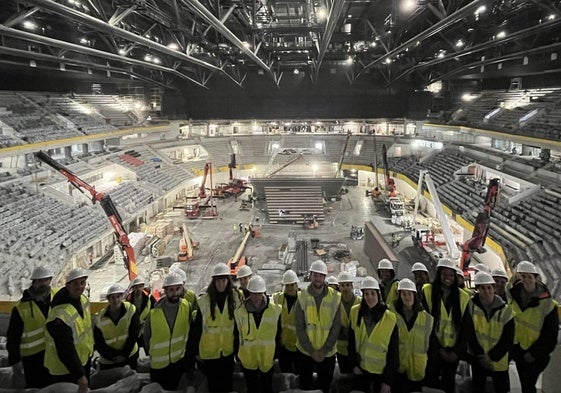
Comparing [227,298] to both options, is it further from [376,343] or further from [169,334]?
[376,343]

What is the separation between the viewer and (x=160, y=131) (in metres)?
38.8

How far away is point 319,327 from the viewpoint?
13.9ft

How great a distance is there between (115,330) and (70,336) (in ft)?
2.36

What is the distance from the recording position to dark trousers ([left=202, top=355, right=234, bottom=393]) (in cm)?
427

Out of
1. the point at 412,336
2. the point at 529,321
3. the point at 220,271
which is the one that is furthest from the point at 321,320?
the point at 529,321

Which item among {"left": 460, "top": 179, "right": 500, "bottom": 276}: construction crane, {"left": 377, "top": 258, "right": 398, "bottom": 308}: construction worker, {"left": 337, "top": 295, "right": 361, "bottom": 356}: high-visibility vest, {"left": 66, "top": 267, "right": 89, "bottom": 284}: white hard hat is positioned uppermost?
{"left": 66, "top": 267, "right": 89, "bottom": 284}: white hard hat

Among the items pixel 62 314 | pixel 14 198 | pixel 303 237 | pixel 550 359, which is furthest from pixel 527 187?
pixel 14 198

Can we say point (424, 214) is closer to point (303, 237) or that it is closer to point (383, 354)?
point (303, 237)

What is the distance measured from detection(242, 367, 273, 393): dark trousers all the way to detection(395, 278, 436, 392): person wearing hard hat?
4.50ft

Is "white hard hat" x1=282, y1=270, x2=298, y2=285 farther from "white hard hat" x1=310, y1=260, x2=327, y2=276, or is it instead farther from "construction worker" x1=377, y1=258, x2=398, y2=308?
"construction worker" x1=377, y1=258, x2=398, y2=308

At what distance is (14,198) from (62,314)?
55.4 feet

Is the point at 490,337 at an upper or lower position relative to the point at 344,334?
upper

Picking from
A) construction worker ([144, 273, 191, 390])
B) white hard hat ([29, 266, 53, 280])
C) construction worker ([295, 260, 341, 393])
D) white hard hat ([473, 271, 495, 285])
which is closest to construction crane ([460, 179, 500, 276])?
white hard hat ([473, 271, 495, 285])

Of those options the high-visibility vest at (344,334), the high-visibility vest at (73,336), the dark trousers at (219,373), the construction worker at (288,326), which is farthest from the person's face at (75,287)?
the high-visibility vest at (344,334)
